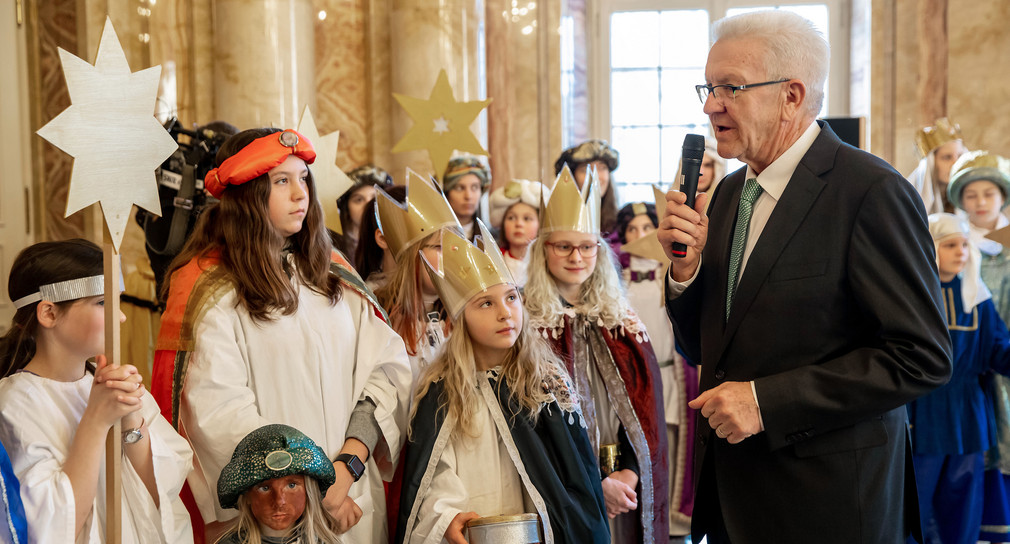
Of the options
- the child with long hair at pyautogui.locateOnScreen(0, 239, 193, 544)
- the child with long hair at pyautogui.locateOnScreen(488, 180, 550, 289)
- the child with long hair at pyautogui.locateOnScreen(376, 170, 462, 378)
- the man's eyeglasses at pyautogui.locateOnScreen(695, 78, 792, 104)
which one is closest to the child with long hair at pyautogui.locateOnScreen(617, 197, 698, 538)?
the child with long hair at pyautogui.locateOnScreen(488, 180, 550, 289)

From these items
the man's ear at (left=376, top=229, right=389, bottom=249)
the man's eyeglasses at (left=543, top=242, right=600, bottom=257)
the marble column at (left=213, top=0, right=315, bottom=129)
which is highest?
the marble column at (left=213, top=0, right=315, bottom=129)

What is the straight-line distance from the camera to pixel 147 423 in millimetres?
2330

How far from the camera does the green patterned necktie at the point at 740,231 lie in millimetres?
2062

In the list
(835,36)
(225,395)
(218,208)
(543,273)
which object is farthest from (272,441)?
(835,36)

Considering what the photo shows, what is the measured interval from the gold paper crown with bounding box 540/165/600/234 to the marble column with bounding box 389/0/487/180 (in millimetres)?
2294

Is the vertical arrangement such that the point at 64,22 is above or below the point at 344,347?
above

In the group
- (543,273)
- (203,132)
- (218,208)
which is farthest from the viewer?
(203,132)

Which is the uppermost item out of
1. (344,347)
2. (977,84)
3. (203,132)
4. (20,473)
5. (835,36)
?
(835,36)

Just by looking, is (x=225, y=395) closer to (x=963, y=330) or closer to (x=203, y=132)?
(x=203, y=132)

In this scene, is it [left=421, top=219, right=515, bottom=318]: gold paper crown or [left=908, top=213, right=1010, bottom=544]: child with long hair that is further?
[left=908, top=213, right=1010, bottom=544]: child with long hair

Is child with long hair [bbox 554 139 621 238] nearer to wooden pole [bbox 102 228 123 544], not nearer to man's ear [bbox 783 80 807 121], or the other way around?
man's ear [bbox 783 80 807 121]

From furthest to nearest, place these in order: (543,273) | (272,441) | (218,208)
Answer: (543,273) < (218,208) < (272,441)

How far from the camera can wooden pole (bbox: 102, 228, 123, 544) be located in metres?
1.98

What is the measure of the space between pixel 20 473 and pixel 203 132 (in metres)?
2.21
